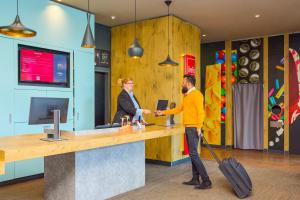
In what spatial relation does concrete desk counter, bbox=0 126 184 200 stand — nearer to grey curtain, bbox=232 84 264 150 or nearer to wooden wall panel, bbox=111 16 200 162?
wooden wall panel, bbox=111 16 200 162

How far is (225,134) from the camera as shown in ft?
29.4

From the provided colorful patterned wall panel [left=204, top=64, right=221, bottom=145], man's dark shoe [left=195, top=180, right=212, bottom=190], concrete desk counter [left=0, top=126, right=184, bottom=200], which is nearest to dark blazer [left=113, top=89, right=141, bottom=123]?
concrete desk counter [left=0, top=126, right=184, bottom=200]

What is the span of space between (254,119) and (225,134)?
966 mm

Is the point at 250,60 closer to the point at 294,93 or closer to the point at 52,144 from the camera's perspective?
the point at 294,93

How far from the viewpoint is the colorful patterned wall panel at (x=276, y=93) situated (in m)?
8.14

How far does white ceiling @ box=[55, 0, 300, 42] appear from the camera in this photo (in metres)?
5.67

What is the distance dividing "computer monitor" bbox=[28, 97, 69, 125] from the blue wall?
171cm

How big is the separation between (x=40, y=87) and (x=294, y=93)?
6.32 meters

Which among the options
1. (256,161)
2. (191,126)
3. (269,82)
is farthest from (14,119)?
(269,82)

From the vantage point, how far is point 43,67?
5406 mm

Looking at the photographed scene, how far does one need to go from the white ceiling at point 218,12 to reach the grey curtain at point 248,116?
171cm


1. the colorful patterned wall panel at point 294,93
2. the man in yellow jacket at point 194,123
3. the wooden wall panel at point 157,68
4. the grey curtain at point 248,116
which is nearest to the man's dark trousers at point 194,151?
the man in yellow jacket at point 194,123

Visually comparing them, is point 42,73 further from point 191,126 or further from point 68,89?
point 191,126

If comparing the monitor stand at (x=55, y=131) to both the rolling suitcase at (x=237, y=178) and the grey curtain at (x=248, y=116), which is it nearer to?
the rolling suitcase at (x=237, y=178)
